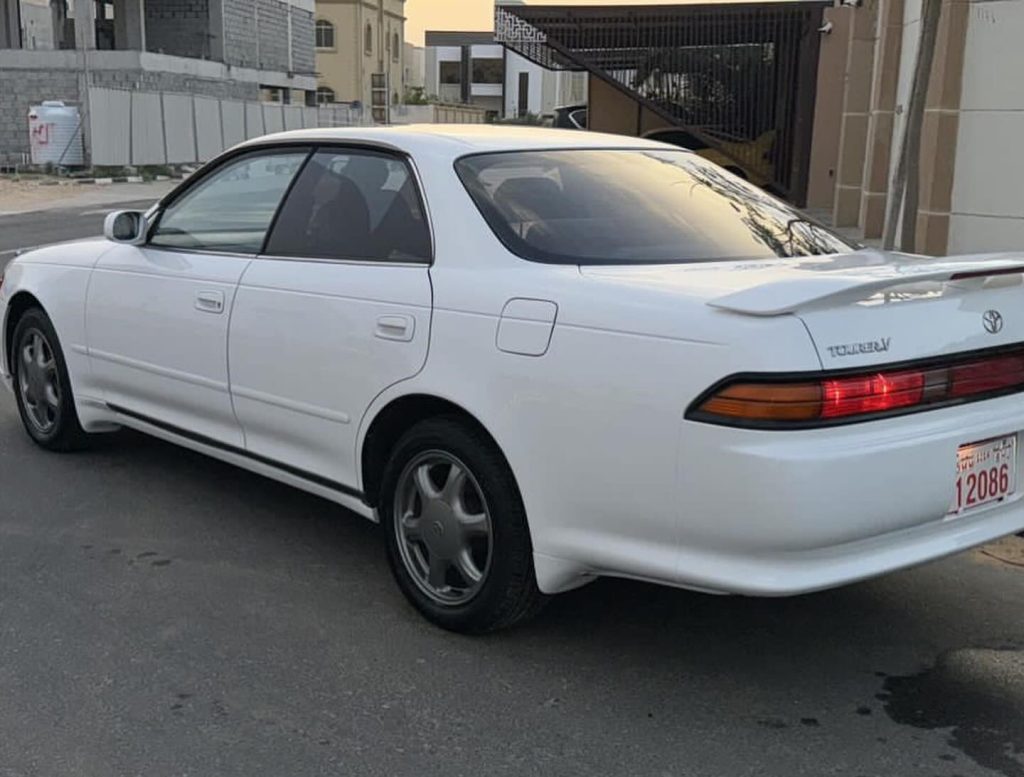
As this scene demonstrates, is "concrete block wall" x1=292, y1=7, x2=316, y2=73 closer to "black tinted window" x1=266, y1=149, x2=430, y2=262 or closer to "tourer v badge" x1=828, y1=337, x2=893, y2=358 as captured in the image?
"black tinted window" x1=266, y1=149, x2=430, y2=262

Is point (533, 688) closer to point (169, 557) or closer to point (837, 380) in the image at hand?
point (837, 380)

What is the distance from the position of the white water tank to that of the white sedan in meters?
30.9

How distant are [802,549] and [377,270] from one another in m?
1.78

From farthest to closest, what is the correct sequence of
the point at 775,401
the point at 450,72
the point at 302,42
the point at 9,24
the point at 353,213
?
the point at 450,72 < the point at 302,42 < the point at 9,24 < the point at 353,213 < the point at 775,401

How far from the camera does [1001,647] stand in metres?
3.84

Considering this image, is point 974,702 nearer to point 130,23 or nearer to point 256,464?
point 256,464

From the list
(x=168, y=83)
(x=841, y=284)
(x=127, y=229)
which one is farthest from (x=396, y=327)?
(x=168, y=83)

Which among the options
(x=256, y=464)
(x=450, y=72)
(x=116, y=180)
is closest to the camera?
(x=256, y=464)

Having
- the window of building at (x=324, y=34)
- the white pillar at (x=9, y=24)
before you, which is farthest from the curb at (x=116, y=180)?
the window of building at (x=324, y=34)

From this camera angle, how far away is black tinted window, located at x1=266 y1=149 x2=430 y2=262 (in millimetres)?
4082

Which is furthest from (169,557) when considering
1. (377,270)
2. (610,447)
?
(610,447)

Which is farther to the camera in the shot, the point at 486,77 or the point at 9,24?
the point at 486,77

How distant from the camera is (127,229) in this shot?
5.32 metres

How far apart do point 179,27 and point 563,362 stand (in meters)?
51.2
